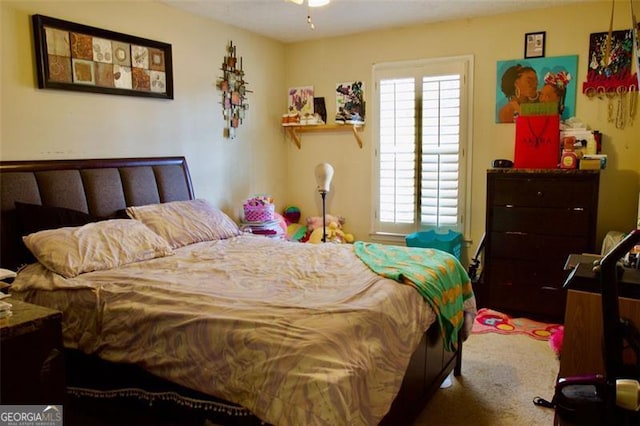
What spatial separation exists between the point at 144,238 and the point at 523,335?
270cm

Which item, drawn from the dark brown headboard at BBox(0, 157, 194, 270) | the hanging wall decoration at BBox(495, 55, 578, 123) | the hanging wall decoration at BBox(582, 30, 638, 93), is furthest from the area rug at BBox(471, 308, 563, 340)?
the dark brown headboard at BBox(0, 157, 194, 270)

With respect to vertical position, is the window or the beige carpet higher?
the window

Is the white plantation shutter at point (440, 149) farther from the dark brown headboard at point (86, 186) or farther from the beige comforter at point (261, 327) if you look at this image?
the dark brown headboard at point (86, 186)

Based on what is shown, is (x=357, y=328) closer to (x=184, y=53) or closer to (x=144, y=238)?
(x=144, y=238)

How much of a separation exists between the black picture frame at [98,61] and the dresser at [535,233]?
271 centimetres

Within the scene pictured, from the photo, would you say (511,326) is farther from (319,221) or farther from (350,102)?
(350,102)

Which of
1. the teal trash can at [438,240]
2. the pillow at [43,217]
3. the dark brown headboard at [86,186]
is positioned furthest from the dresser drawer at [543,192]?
the pillow at [43,217]

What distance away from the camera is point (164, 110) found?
3.62 meters

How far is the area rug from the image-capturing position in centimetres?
343

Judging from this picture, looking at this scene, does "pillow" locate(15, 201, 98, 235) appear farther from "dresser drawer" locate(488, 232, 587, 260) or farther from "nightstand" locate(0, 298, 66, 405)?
"dresser drawer" locate(488, 232, 587, 260)

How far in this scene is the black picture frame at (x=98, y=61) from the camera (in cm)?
281

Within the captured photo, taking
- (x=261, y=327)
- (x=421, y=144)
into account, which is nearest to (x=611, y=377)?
(x=261, y=327)

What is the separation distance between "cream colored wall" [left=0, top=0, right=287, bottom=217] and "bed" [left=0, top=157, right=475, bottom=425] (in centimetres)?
20

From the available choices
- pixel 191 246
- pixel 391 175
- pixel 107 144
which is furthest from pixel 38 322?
pixel 391 175
